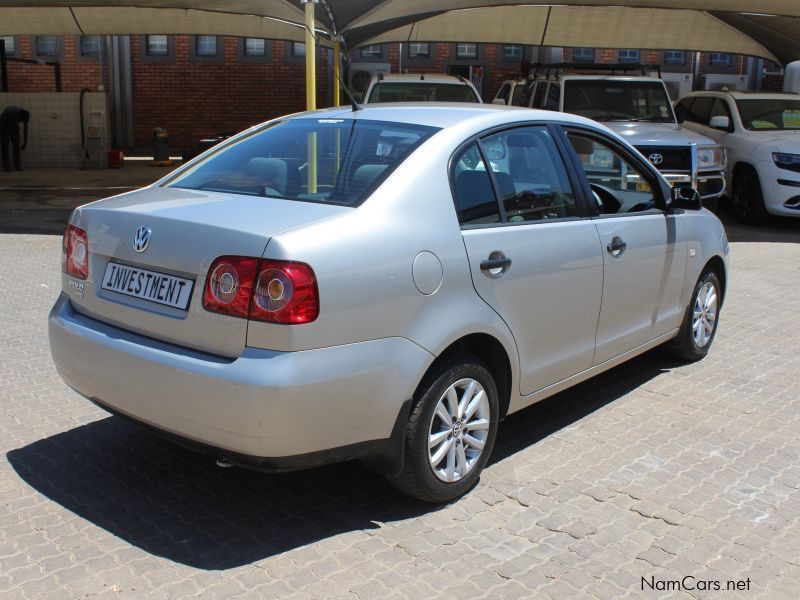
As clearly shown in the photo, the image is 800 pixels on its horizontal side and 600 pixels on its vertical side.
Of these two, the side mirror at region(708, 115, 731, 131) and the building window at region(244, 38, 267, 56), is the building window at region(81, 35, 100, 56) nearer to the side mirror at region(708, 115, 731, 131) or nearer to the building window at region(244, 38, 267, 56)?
the building window at region(244, 38, 267, 56)

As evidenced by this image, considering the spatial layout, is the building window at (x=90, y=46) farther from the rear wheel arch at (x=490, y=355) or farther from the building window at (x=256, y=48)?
the rear wheel arch at (x=490, y=355)

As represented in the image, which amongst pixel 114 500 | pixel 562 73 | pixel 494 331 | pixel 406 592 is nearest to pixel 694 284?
pixel 494 331

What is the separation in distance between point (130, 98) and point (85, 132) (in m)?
2.92

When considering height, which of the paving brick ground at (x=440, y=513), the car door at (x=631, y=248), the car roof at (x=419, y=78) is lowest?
the paving brick ground at (x=440, y=513)

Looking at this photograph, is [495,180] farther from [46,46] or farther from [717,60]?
[717,60]

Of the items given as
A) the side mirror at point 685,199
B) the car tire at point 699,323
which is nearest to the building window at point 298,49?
the car tire at point 699,323

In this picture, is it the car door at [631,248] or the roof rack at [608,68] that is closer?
the car door at [631,248]

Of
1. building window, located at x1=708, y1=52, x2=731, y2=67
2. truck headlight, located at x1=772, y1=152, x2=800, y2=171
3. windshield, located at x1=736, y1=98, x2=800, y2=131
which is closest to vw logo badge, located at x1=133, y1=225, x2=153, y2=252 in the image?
truck headlight, located at x1=772, y1=152, x2=800, y2=171

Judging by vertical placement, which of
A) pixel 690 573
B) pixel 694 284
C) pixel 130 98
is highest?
pixel 130 98

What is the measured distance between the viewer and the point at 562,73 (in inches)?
545

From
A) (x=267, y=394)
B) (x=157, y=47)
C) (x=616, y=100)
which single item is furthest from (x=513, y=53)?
(x=267, y=394)

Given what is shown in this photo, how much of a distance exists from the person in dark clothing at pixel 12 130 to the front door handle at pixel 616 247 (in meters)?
17.2

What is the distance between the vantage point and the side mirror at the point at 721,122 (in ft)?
44.9

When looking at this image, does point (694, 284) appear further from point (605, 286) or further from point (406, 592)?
point (406, 592)
